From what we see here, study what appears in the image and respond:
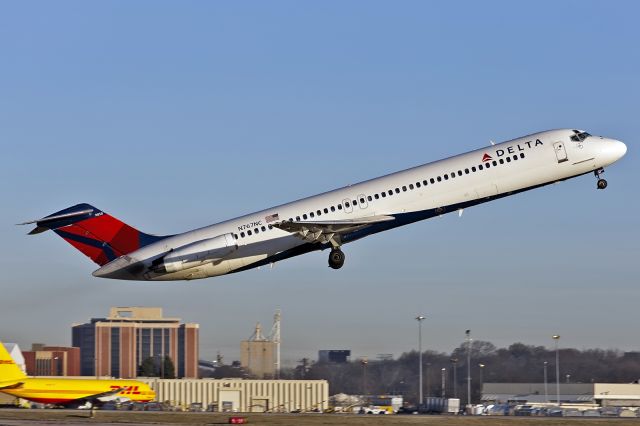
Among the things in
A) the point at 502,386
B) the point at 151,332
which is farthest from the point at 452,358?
the point at 151,332

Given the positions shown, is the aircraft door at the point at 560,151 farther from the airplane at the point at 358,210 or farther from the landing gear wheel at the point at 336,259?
the landing gear wheel at the point at 336,259

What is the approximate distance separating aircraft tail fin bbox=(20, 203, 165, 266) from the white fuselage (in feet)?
4.33

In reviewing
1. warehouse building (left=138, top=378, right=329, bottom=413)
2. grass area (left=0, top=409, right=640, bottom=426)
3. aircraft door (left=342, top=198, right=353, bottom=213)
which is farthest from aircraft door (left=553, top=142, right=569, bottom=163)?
warehouse building (left=138, top=378, right=329, bottom=413)

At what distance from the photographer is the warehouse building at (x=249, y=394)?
86125 mm

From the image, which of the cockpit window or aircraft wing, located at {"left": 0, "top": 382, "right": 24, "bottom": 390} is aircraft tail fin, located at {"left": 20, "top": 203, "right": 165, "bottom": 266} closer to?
aircraft wing, located at {"left": 0, "top": 382, "right": 24, "bottom": 390}

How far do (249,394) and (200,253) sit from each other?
1387 inches

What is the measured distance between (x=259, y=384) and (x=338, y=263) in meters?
34.4

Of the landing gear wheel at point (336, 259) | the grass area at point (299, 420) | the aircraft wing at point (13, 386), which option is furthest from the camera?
the aircraft wing at point (13, 386)

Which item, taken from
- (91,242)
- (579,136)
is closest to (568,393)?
(579,136)

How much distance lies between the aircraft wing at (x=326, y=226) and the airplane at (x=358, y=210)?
0.16ft

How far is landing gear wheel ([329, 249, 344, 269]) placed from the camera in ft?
187

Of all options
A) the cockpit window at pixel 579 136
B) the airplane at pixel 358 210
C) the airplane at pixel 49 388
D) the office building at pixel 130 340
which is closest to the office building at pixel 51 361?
the office building at pixel 130 340

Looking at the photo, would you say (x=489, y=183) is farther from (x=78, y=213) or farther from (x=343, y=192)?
(x=78, y=213)

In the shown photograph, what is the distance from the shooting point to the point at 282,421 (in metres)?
57.7
